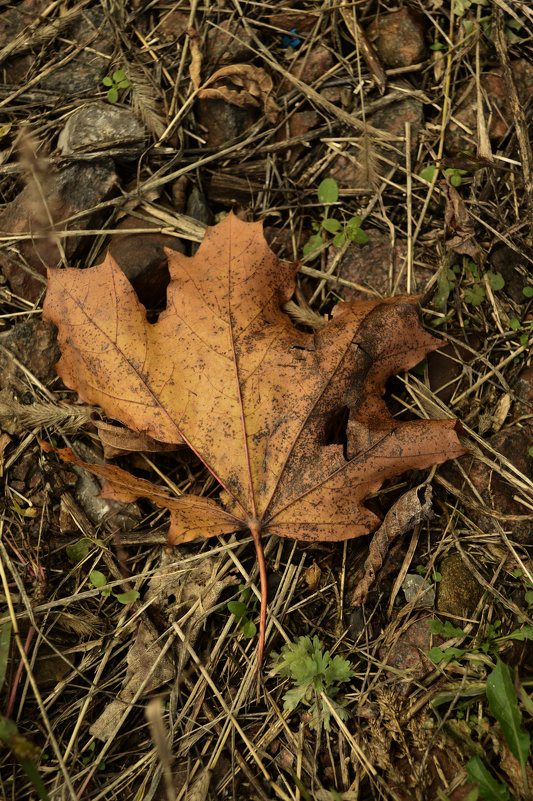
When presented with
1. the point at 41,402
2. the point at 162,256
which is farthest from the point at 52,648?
the point at 162,256

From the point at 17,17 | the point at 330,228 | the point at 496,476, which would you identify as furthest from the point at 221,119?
the point at 496,476

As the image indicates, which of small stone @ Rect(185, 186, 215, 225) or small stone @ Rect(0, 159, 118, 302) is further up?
small stone @ Rect(0, 159, 118, 302)

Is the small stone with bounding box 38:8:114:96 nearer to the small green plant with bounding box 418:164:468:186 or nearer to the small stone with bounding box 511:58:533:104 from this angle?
the small green plant with bounding box 418:164:468:186

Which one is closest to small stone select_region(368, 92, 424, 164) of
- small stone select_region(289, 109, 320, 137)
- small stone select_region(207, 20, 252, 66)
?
small stone select_region(289, 109, 320, 137)

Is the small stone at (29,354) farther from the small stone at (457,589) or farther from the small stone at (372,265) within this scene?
the small stone at (457,589)

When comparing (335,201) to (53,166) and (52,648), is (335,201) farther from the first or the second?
(52,648)

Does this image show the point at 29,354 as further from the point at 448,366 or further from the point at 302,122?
the point at 448,366
